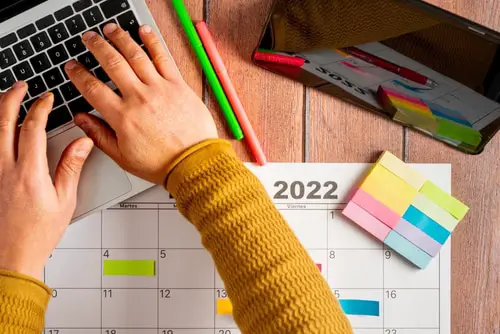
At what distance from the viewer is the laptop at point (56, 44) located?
51cm

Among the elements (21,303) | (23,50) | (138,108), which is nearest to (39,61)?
(23,50)

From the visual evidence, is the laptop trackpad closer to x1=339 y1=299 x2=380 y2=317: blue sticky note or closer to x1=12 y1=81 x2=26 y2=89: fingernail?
x1=12 y1=81 x2=26 y2=89: fingernail

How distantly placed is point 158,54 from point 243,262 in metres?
0.23

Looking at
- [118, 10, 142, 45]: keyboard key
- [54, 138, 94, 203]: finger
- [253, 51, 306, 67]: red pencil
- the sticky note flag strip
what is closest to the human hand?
[54, 138, 94, 203]: finger

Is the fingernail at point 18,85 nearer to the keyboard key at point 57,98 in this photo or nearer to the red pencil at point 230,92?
the keyboard key at point 57,98

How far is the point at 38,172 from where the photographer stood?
0.49m

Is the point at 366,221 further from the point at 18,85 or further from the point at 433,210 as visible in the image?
the point at 18,85

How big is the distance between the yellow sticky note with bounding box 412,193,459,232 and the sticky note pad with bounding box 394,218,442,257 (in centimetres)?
2

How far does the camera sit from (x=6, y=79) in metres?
0.51

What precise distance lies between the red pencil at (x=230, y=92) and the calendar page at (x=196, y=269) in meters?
0.02

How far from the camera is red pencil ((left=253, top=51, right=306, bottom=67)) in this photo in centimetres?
53

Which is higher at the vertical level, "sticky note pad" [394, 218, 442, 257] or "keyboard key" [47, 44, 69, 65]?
"keyboard key" [47, 44, 69, 65]

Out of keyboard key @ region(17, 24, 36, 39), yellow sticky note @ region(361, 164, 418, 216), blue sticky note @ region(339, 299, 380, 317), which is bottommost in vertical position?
blue sticky note @ region(339, 299, 380, 317)

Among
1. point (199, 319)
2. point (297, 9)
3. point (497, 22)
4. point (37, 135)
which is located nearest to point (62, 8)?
point (37, 135)
